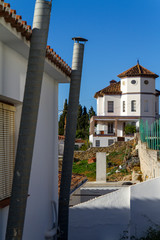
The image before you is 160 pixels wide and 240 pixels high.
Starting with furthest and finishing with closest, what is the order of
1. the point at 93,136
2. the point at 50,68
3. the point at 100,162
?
the point at 93,136 → the point at 100,162 → the point at 50,68

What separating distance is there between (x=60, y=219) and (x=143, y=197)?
3.78m

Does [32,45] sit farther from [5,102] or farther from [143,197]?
[143,197]

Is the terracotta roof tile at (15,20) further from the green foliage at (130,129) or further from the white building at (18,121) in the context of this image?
the green foliage at (130,129)

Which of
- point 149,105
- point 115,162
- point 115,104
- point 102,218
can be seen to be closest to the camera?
point 102,218

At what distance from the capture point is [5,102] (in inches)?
266

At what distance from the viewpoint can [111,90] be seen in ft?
165

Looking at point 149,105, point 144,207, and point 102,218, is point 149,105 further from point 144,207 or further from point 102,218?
point 144,207

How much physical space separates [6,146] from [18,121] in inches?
21.9

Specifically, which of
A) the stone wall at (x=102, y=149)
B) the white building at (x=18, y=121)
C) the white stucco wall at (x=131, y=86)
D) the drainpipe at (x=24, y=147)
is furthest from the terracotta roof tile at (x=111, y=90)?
the drainpipe at (x=24, y=147)

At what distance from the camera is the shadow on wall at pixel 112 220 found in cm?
1143

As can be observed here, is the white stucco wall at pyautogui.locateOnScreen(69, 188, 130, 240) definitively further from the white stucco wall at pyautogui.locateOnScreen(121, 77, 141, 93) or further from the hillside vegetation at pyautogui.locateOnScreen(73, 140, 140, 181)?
the white stucco wall at pyautogui.locateOnScreen(121, 77, 141, 93)

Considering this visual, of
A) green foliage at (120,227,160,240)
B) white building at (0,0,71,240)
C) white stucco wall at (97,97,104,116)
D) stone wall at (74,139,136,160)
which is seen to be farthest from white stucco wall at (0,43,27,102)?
white stucco wall at (97,97,104,116)

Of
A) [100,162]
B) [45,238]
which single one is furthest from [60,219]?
[100,162]

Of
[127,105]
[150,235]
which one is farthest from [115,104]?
[150,235]
